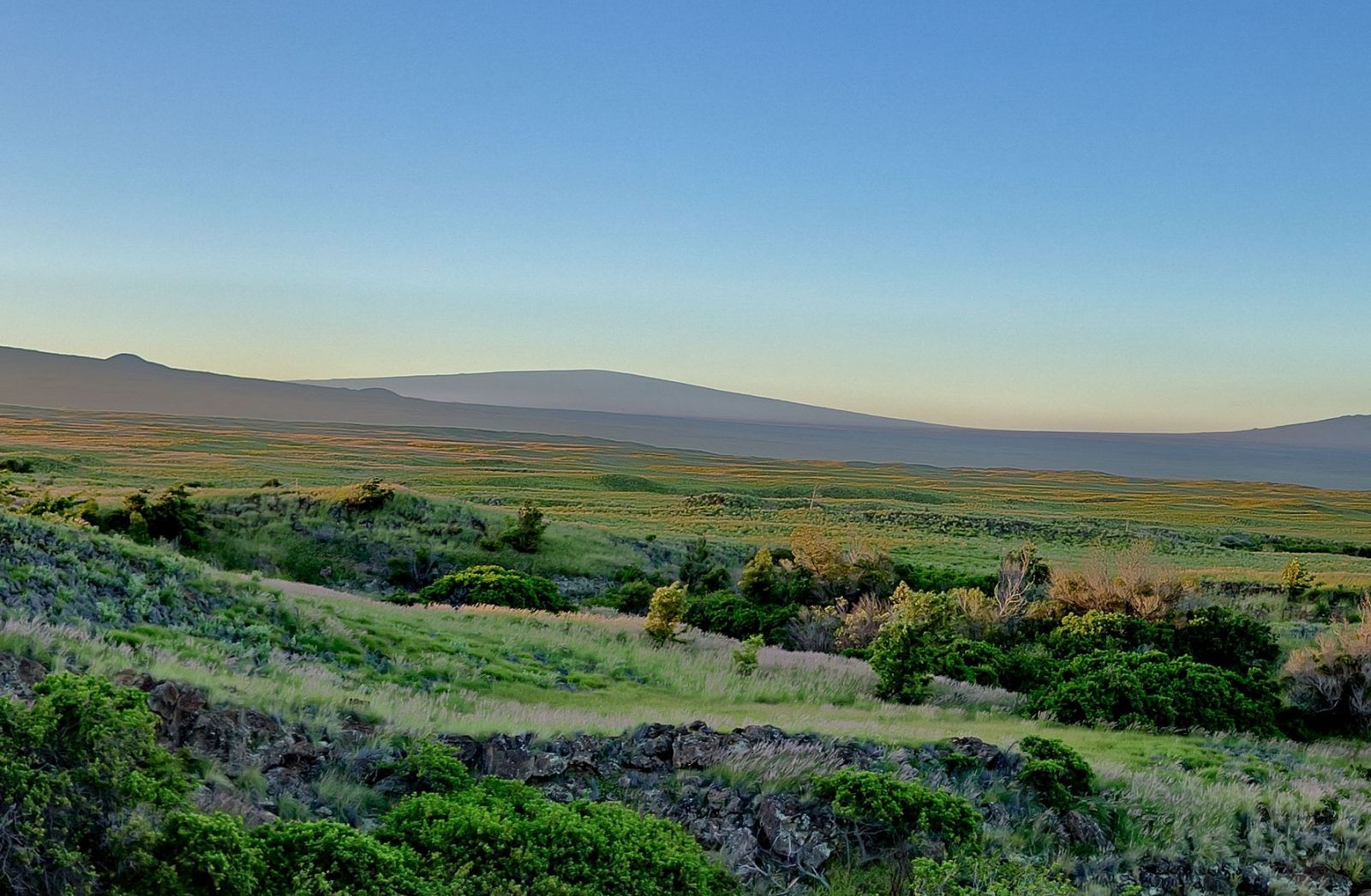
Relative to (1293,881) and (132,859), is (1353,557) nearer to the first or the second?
(1293,881)

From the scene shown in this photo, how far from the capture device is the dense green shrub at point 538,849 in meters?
6.65

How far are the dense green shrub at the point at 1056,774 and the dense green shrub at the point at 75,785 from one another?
28.3 ft

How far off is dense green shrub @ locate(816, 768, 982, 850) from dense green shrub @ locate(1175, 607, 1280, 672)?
17662mm

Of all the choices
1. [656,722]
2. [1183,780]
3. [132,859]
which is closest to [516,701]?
[656,722]

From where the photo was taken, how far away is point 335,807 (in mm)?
7531

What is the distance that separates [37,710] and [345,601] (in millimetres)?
16477

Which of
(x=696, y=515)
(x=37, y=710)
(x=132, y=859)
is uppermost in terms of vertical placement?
(x=37, y=710)

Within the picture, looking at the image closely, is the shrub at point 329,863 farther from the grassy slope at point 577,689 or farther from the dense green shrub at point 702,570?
the dense green shrub at point 702,570

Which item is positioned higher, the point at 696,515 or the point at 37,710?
the point at 37,710

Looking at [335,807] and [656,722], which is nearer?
[335,807]

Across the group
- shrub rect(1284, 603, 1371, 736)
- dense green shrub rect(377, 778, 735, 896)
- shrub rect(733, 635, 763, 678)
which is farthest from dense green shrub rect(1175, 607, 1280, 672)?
dense green shrub rect(377, 778, 735, 896)

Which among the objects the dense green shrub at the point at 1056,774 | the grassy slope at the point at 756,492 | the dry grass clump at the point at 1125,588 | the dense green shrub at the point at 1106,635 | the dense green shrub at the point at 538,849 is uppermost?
the dense green shrub at the point at 538,849

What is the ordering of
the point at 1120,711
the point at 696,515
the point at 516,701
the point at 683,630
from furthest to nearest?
the point at 696,515 → the point at 683,630 → the point at 1120,711 → the point at 516,701

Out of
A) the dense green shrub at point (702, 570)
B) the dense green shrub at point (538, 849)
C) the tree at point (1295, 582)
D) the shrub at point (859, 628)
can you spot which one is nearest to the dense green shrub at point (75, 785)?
the dense green shrub at point (538, 849)
